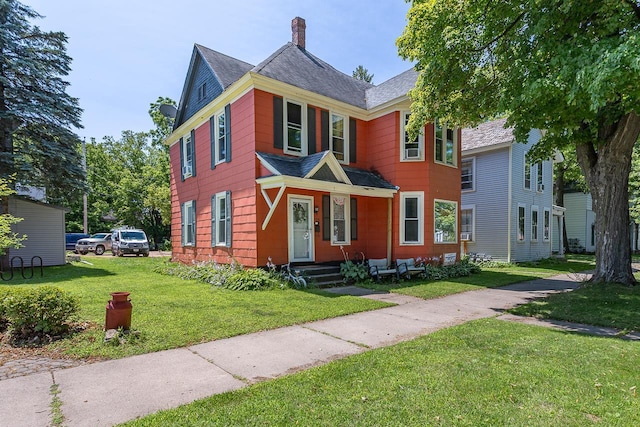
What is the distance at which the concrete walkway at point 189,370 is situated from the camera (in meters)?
3.04

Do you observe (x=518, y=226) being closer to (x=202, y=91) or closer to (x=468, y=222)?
(x=468, y=222)

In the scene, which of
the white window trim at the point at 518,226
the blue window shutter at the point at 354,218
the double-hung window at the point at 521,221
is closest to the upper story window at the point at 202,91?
the blue window shutter at the point at 354,218

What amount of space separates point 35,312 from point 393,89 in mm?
12666

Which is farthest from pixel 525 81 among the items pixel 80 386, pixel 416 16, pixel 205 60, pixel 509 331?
pixel 205 60

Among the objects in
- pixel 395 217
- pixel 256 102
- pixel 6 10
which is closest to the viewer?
pixel 256 102

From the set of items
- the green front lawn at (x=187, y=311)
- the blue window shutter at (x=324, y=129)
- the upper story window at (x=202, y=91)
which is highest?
the upper story window at (x=202, y=91)

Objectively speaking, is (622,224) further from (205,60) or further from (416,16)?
(205,60)

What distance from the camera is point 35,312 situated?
190 inches

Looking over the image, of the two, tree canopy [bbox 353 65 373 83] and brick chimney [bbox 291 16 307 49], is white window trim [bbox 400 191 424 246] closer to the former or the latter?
brick chimney [bbox 291 16 307 49]

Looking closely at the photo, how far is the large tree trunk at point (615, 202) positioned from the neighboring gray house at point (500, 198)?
779cm

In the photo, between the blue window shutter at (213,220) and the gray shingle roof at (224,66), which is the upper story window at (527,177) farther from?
the blue window shutter at (213,220)

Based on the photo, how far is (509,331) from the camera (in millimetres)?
5352

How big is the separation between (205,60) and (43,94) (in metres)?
7.92

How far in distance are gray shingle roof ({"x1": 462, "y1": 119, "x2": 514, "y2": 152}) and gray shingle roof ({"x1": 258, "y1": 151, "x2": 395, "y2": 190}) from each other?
26.0ft
